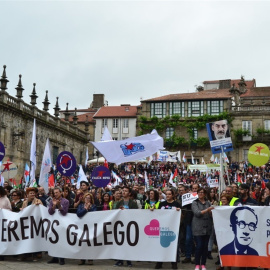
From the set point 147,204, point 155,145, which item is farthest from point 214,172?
point 147,204

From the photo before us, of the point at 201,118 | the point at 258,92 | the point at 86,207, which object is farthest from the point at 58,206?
the point at 258,92

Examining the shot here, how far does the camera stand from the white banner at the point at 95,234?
29.0ft

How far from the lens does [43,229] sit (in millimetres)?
9594

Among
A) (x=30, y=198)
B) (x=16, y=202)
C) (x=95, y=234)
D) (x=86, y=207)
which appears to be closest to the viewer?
(x=95, y=234)

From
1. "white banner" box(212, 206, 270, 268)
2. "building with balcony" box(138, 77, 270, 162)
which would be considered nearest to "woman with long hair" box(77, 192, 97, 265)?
"white banner" box(212, 206, 270, 268)

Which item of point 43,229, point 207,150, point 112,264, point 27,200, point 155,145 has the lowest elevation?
point 112,264

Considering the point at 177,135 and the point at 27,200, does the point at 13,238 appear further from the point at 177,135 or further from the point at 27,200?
the point at 177,135

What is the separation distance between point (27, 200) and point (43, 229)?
2.58 feet

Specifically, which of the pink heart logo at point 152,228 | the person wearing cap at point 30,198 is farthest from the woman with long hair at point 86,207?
the pink heart logo at point 152,228

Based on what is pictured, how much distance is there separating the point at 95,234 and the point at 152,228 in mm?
1234

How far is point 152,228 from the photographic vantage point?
8.89m

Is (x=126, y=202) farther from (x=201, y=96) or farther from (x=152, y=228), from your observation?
(x=201, y=96)

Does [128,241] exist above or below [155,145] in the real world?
below

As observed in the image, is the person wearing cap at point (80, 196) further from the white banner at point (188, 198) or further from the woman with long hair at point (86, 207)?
the white banner at point (188, 198)
